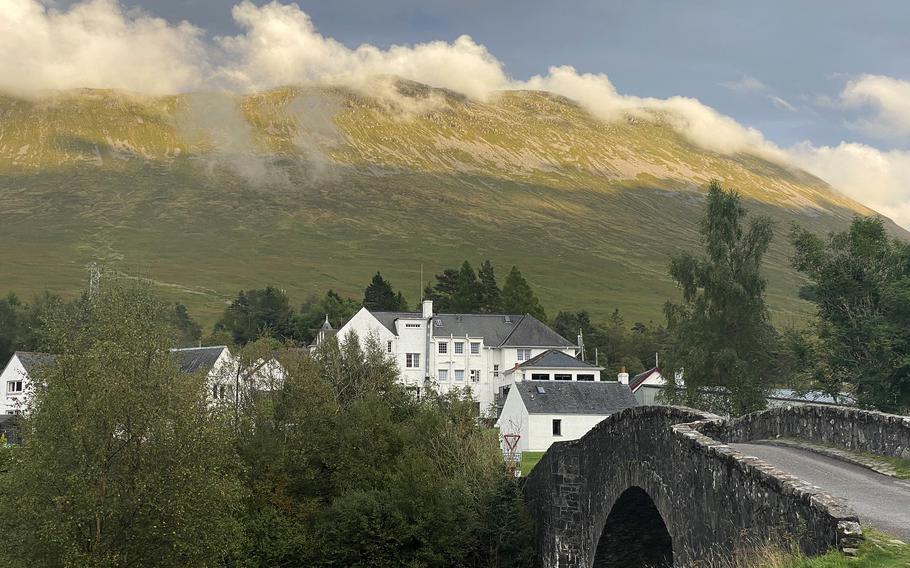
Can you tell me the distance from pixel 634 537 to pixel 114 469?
16.6 metres

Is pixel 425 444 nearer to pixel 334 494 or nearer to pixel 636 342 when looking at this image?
pixel 334 494

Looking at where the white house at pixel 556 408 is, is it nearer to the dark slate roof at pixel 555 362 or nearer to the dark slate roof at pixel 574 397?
the dark slate roof at pixel 574 397

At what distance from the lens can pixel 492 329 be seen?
97.4 metres

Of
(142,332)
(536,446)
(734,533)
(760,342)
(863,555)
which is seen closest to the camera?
(863,555)

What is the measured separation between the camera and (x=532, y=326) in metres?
97.7

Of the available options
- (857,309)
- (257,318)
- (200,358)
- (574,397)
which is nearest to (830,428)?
(857,309)

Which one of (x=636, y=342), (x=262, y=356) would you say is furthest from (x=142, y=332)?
(x=636, y=342)

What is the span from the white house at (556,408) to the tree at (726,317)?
12462 millimetres

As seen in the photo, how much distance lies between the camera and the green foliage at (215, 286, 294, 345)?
13912 cm

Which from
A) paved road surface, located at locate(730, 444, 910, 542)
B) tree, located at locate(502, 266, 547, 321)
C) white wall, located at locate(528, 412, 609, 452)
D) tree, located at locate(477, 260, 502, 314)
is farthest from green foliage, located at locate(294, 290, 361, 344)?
paved road surface, located at locate(730, 444, 910, 542)

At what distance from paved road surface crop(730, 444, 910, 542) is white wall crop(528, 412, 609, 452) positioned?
4356 centimetres

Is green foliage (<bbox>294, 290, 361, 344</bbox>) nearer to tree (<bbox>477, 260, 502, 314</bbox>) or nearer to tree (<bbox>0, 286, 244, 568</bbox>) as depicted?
tree (<bbox>477, 260, 502, 314</bbox>)

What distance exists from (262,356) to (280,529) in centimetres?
1886

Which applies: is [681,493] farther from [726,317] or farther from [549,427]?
[549,427]
